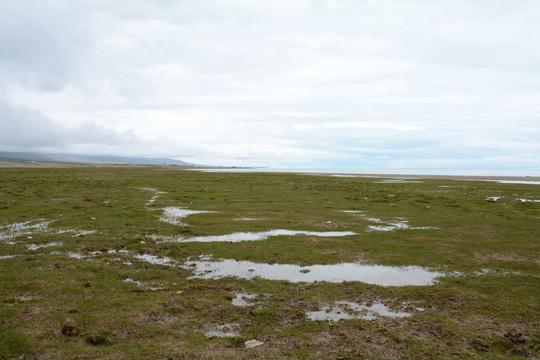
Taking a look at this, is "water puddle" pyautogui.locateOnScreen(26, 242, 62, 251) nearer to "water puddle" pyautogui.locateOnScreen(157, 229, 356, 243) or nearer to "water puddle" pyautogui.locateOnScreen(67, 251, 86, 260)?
"water puddle" pyautogui.locateOnScreen(67, 251, 86, 260)

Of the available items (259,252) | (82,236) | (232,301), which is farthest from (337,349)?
(82,236)

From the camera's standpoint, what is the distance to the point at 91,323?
27.4 ft

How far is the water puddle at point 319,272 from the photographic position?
12211 millimetres

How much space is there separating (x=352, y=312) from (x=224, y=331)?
3567 mm

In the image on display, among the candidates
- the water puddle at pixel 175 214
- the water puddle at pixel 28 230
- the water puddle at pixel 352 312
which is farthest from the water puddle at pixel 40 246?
the water puddle at pixel 352 312

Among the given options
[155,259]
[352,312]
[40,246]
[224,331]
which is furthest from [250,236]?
[224,331]

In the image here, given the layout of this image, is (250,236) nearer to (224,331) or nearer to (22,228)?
(224,331)

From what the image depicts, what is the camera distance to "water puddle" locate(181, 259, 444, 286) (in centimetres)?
1221

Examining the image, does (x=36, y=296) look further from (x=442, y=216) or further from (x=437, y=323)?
(x=442, y=216)

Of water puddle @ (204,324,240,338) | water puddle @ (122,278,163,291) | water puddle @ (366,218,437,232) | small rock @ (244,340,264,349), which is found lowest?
water puddle @ (204,324,240,338)

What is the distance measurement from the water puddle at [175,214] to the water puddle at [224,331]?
1489 cm

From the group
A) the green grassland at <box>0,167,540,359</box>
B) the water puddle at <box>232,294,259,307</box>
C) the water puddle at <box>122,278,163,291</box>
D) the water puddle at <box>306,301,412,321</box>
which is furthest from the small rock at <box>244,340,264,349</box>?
the water puddle at <box>122,278,163,291</box>

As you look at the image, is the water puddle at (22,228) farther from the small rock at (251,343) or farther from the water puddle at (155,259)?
the small rock at (251,343)

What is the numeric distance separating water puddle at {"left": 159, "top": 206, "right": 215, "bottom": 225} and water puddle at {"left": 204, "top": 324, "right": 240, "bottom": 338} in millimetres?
14887
